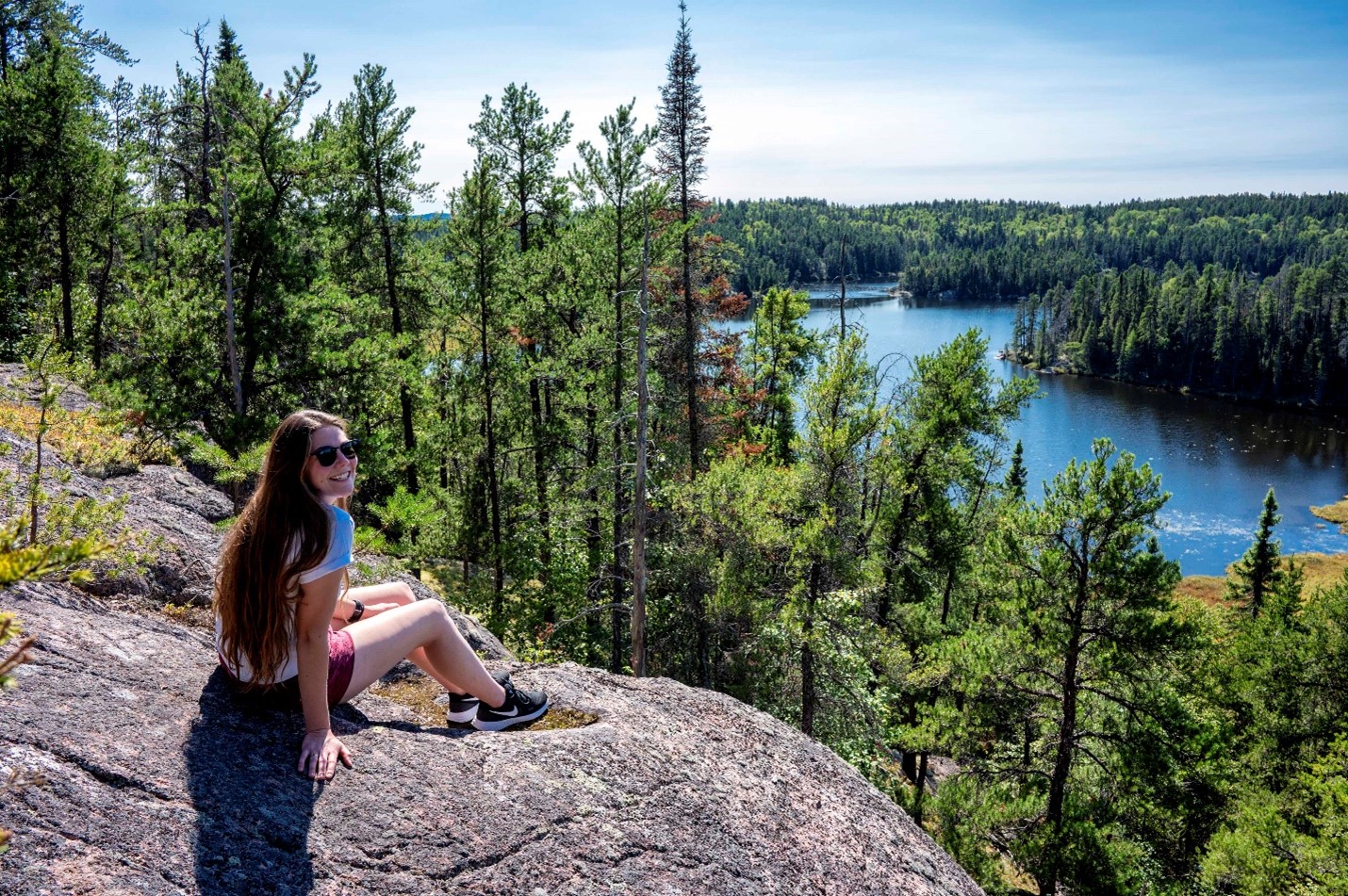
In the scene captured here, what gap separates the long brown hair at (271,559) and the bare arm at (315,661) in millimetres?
78

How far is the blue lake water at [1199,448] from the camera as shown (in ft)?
154

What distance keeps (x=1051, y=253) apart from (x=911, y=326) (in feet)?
296

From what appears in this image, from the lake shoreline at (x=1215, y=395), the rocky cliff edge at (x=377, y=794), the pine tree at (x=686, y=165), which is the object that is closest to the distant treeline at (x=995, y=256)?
the lake shoreline at (x=1215, y=395)

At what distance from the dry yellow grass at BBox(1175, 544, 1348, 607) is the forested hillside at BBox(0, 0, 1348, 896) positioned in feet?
50.9

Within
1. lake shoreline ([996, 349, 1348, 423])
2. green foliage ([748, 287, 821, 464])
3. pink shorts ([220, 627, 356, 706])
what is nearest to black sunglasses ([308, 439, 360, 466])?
pink shorts ([220, 627, 356, 706])

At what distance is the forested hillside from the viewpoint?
37.9ft

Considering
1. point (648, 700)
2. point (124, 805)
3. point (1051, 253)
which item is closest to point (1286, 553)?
point (648, 700)

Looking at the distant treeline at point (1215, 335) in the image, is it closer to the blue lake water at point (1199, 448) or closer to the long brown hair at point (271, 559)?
the blue lake water at point (1199, 448)

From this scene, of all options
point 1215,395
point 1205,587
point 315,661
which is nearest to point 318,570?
point 315,661

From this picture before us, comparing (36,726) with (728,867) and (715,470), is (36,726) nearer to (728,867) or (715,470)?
(728,867)

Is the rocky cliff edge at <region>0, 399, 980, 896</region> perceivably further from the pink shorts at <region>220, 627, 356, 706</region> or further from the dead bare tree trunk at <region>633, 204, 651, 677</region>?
the dead bare tree trunk at <region>633, 204, 651, 677</region>

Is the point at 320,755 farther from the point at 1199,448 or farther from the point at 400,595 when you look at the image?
the point at 1199,448

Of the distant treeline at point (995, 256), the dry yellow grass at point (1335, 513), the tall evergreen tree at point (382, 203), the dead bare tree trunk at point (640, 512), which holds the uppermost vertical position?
the distant treeline at point (995, 256)

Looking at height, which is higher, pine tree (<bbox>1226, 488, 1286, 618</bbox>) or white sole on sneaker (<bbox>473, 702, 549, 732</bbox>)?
white sole on sneaker (<bbox>473, 702, 549, 732</bbox>)
